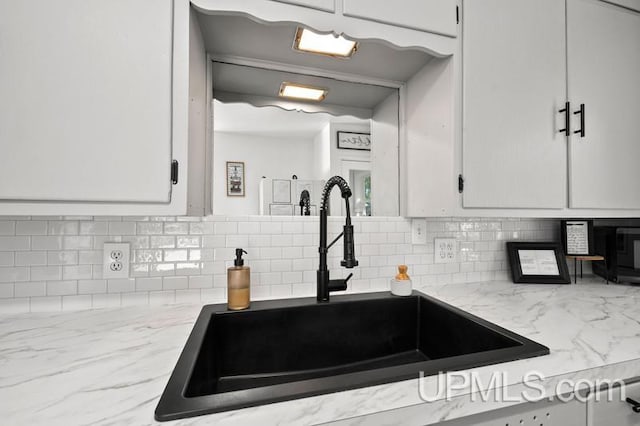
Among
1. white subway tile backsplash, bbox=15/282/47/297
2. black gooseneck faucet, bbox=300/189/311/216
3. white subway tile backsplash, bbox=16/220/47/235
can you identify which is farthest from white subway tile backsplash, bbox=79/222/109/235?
black gooseneck faucet, bbox=300/189/311/216

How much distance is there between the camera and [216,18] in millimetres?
942

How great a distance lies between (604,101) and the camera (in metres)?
1.22

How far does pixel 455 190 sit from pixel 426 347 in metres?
0.58

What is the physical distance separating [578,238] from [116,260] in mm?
2017

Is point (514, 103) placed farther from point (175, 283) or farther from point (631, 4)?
point (175, 283)

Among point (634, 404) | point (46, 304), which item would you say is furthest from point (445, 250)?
point (46, 304)

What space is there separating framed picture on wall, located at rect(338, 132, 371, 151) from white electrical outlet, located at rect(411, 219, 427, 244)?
0.40 metres

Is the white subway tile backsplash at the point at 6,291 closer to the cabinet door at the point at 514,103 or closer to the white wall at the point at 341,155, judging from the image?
the white wall at the point at 341,155

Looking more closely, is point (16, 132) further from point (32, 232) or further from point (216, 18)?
point (216, 18)

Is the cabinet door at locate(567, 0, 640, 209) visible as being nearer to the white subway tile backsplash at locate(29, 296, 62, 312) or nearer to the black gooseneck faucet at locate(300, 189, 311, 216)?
the black gooseneck faucet at locate(300, 189, 311, 216)

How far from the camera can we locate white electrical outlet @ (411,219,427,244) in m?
1.35

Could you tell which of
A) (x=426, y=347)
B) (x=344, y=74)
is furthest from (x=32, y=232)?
(x=426, y=347)

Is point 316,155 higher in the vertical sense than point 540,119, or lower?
lower

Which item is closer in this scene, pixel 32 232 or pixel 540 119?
pixel 32 232
